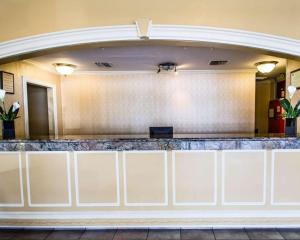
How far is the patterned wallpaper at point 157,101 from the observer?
5.82 metres

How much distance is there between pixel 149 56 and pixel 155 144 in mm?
2131

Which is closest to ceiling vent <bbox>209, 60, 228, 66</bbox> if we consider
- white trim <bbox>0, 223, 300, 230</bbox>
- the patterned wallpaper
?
the patterned wallpaper

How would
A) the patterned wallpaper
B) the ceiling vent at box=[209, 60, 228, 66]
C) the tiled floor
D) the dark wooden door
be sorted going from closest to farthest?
the tiled floor → the ceiling vent at box=[209, 60, 228, 66] → the dark wooden door → the patterned wallpaper

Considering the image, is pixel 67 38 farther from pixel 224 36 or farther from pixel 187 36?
pixel 224 36

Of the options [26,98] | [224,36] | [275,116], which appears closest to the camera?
[224,36]

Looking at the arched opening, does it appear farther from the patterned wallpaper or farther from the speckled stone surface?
the speckled stone surface

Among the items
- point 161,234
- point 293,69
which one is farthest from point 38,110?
point 293,69

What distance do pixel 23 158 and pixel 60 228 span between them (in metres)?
0.96

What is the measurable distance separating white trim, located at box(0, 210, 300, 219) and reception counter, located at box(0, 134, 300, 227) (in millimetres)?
11

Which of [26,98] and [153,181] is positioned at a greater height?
[26,98]

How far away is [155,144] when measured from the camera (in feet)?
8.49

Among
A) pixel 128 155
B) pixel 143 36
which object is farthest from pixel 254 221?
pixel 143 36

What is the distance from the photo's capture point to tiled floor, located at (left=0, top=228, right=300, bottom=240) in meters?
2.42

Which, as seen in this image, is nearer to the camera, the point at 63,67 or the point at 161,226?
the point at 161,226
